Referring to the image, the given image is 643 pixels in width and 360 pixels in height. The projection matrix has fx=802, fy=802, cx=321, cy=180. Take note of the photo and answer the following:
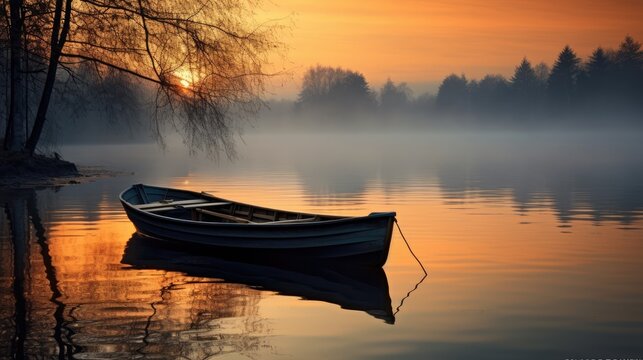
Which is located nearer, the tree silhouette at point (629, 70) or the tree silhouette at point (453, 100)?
the tree silhouette at point (629, 70)

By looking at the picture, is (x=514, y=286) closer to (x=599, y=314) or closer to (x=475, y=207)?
(x=599, y=314)

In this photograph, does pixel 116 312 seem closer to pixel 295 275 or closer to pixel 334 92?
pixel 295 275

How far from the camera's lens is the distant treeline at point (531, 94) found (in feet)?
409

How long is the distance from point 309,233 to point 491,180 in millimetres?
26468

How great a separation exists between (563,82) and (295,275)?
122177mm

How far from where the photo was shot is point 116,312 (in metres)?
11.0

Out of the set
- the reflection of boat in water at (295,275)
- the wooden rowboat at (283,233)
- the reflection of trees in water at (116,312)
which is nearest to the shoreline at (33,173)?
the wooden rowboat at (283,233)

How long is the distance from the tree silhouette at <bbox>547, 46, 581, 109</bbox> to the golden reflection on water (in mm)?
109783

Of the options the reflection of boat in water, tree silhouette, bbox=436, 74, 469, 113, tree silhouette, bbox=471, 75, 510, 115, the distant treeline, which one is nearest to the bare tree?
the reflection of boat in water

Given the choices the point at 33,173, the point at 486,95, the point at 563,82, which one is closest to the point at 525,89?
the point at 563,82

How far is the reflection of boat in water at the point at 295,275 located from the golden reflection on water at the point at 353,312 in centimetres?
31

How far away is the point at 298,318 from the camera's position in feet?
35.4

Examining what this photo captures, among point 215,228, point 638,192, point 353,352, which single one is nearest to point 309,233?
point 215,228

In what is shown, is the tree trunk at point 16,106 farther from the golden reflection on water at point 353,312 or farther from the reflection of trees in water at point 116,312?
the reflection of trees in water at point 116,312
